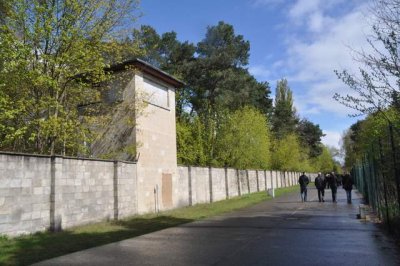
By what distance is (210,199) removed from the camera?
93.6 ft

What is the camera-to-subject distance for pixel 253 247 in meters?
10.1

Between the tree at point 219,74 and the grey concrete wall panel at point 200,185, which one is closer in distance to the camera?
the grey concrete wall panel at point 200,185

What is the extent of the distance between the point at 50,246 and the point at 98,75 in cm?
850

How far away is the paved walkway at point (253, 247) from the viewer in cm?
862

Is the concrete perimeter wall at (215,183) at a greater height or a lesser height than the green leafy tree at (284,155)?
lesser

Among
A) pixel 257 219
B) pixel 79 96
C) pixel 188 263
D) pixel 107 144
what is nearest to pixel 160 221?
pixel 257 219

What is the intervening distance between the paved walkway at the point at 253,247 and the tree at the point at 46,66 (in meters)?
6.09

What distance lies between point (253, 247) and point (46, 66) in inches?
418

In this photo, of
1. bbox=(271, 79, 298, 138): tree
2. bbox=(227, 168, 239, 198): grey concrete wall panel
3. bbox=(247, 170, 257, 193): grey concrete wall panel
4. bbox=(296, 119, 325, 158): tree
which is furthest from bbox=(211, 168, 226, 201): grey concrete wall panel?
bbox=(296, 119, 325, 158): tree

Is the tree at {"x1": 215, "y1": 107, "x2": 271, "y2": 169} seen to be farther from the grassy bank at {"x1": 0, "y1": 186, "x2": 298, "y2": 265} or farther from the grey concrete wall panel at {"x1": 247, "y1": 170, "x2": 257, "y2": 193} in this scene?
the grassy bank at {"x1": 0, "y1": 186, "x2": 298, "y2": 265}

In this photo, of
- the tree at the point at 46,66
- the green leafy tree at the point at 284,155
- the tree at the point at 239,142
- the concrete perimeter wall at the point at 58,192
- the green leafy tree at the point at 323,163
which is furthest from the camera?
the green leafy tree at the point at 323,163

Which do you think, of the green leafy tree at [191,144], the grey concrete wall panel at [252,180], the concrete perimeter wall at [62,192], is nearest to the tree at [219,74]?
the green leafy tree at [191,144]

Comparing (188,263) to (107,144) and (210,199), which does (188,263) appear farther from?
(210,199)

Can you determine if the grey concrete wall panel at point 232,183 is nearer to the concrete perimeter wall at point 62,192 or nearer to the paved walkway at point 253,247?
the concrete perimeter wall at point 62,192
